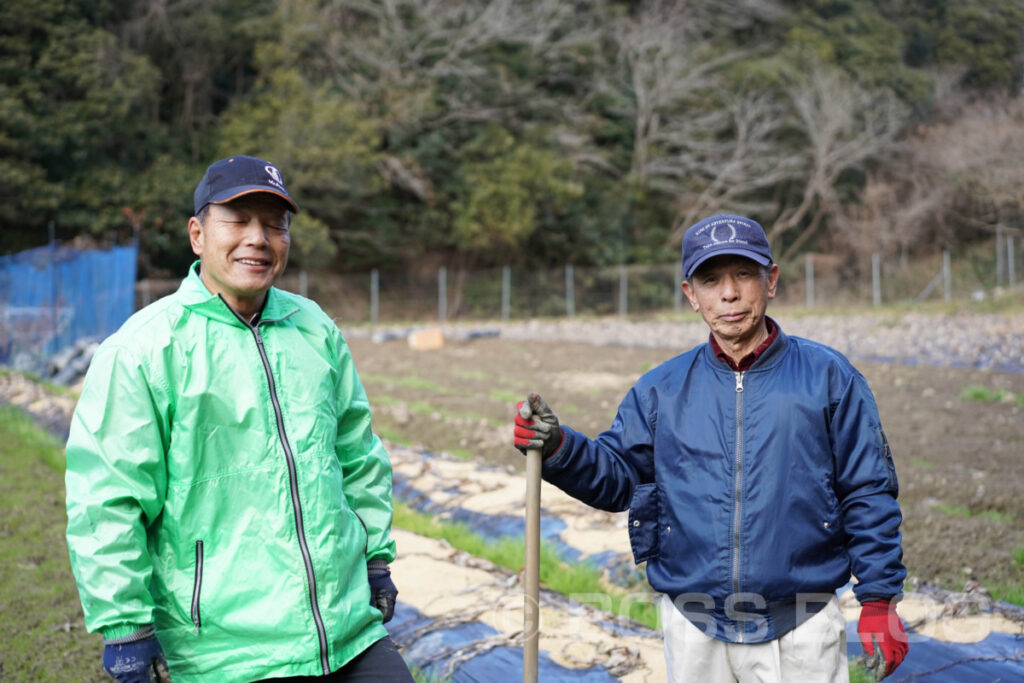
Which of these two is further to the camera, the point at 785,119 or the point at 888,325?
the point at 785,119

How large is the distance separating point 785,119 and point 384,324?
581 inches

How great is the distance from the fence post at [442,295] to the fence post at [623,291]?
4993 mm

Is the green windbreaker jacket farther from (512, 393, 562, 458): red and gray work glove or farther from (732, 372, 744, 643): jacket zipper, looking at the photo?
(732, 372, 744, 643): jacket zipper

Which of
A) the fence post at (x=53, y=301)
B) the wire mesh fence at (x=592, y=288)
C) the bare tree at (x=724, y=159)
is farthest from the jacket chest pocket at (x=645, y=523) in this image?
the bare tree at (x=724, y=159)

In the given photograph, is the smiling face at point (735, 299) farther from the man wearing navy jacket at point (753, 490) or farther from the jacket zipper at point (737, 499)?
the jacket zipper at point (737, 499)

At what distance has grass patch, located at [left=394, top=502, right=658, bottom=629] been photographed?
12.2 ft

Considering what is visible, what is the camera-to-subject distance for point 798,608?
192 cm

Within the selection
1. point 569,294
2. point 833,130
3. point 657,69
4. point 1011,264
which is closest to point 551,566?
point 569,294

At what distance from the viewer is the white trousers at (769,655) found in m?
1.91

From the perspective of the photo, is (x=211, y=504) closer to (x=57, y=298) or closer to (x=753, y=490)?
(x=753, y=490)

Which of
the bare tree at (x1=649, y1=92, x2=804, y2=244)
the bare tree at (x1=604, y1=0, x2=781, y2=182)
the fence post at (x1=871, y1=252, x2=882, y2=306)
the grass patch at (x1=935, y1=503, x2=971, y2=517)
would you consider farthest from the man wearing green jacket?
the bare tree at (x1=604, y1=0, x2=781, y2=182)

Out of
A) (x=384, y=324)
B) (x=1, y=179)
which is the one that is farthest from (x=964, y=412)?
(x=1, y=179)

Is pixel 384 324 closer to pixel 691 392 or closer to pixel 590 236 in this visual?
pixel 590 236

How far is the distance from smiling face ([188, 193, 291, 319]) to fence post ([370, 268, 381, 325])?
20.3 metres
